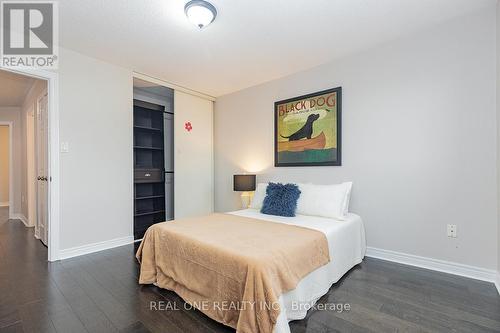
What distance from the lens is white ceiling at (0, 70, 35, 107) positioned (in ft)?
11.9

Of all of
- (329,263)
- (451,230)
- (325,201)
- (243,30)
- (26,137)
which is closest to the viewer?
(329,263)

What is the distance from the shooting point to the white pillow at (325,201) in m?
2.61

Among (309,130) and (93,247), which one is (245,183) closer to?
(309,130)

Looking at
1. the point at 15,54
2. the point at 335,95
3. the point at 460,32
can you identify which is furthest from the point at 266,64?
the point at 15,54

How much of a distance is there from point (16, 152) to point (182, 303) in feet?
19.3

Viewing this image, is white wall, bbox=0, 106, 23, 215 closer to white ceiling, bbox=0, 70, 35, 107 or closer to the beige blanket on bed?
white ceiling, bbox=0, 70, 35, 107

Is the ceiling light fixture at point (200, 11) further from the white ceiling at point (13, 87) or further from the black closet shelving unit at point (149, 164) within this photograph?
the white ceiling at point (13, 87)

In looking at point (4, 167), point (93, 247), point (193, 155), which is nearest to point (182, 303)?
point (93, 247)

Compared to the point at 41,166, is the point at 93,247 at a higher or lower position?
lower

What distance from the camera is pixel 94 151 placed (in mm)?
3047

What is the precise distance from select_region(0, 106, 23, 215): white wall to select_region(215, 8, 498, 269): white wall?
606 centimetres

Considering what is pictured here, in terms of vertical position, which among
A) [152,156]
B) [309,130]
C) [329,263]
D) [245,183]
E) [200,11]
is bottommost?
[329,263]

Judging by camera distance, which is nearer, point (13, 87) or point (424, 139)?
point (424, 139)

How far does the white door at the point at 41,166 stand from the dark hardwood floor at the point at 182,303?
86cm
